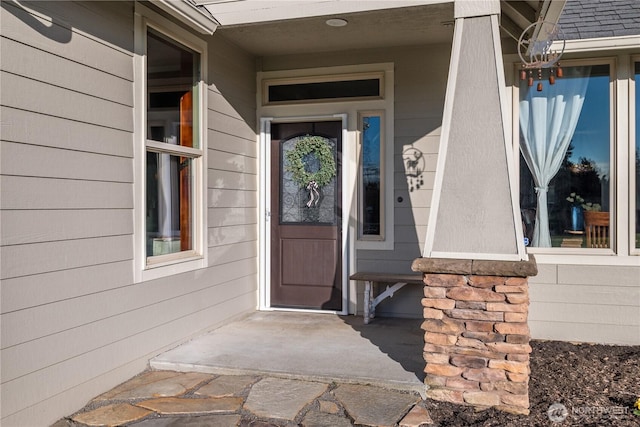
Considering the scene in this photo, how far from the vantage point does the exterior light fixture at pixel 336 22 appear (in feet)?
13.7

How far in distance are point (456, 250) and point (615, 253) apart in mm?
2130

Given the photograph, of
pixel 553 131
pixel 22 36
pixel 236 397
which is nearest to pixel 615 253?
pixel 553 131

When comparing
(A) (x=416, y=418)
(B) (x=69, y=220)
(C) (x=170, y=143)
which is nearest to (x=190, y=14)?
(C) (x=170, y=143)

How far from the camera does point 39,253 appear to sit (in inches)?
108

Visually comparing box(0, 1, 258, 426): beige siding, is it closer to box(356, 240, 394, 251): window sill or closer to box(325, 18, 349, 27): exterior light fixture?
box(325, 18, 349, 27): exterior light fixture

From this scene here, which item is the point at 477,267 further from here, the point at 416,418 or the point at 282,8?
the point at 282,8

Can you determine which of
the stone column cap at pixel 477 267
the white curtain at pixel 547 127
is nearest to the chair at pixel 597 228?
the white curtain at pixel 547 127

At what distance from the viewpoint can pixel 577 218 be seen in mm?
4594

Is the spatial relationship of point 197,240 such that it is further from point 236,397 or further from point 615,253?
point 615,253

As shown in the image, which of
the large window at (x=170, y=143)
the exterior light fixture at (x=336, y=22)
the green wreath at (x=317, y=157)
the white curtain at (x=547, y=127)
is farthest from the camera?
the green wreath at (x=317, y=157)

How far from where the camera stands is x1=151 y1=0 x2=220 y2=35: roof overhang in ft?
11.2

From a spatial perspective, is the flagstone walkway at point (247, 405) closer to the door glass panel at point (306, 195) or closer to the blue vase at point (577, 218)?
the door glass panel at point (306, 195)

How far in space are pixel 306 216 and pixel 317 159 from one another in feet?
1.87

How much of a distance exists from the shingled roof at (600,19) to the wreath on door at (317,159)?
2.30 metres
